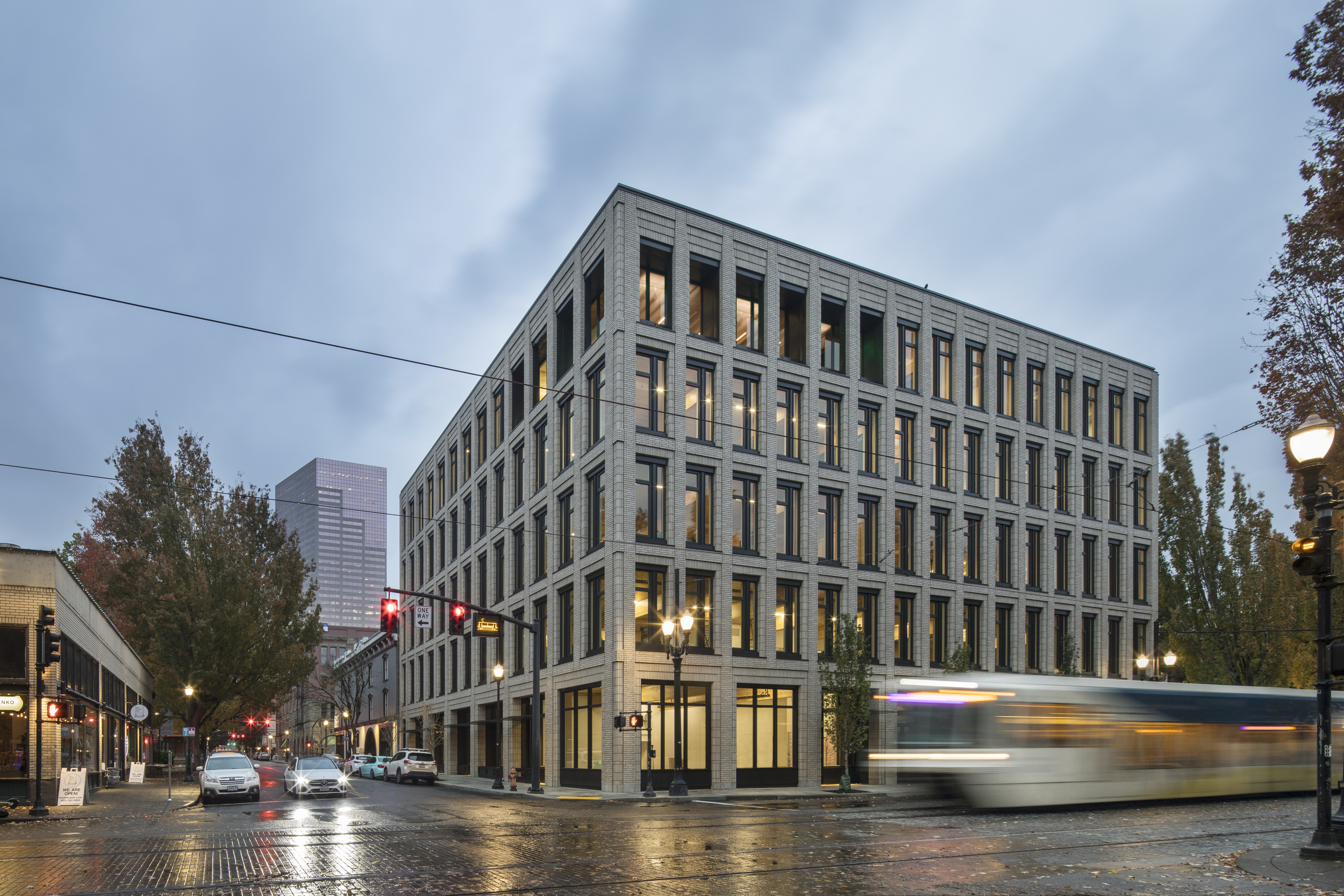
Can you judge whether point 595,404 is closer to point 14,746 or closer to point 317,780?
point 317,780

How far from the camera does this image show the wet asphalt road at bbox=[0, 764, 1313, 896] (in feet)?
39.0

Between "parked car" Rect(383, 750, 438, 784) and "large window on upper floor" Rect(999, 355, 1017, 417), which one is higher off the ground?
"large window on upper floor" Rect(999, 355, 1017, 417)

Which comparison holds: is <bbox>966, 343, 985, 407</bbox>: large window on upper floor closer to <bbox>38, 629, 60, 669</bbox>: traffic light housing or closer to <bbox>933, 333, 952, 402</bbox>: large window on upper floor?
<bbox>933, 333, 952, 402</bbox>: large window on upper floor

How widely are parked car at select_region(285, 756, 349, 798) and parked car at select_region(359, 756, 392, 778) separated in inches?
843

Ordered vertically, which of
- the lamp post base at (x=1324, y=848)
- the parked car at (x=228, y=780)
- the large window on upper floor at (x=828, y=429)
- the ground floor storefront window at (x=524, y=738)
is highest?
the large window on upper floor at (x=828, y=429)

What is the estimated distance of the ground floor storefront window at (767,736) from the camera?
37.2 m

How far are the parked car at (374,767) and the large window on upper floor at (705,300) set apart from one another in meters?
29.7

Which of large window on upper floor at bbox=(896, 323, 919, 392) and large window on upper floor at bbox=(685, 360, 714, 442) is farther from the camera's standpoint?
large window on upper floor at bbox=(896, 323, 919, 392)

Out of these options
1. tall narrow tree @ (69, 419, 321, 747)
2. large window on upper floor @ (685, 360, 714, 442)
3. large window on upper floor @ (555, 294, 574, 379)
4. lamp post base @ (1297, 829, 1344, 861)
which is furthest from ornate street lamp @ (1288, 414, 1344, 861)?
tall narrow tree @ (69, 419, 321, 747)

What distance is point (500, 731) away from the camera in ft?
155

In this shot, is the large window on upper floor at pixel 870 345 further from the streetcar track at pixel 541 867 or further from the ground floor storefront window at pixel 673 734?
the streetcar track at pixel 541 867

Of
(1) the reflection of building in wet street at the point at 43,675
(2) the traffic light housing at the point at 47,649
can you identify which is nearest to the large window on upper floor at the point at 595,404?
(1) the reflection of building in wet street at the point at 43,675

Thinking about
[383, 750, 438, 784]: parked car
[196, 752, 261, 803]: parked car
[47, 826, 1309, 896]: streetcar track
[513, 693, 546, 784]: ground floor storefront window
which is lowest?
[383, 750, 438, 784]: parked car

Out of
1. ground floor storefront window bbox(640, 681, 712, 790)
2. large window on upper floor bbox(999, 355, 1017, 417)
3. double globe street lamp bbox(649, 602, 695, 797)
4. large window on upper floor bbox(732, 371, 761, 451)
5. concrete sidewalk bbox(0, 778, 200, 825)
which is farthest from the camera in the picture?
large window on upper floor bbox(999, 355, 1017, 417)
